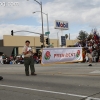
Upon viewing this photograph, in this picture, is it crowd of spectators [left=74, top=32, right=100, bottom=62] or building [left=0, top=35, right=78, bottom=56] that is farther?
building [left=0, top=35, right=78, bottom=56]

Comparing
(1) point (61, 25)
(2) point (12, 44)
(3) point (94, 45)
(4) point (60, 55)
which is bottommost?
(4) point (60, 55)

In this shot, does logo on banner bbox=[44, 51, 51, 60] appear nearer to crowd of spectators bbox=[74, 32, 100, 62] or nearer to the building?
crowd of spectators bbox=[74, 32, 100, 62]

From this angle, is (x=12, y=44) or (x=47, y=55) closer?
(x=47, y=55)

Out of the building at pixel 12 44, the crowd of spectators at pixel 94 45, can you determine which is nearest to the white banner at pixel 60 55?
the crowd of spectators at pixel 94 45

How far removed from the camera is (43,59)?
56.3 ft

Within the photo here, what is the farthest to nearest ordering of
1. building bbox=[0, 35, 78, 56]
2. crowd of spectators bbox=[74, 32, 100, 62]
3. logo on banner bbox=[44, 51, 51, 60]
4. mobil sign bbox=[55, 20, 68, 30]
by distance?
building bbox=[0, 35, 78, 56] → mobil sign bbox=[55, 20, 68, 30] → crowd of spectators bbox=[74, 32, 100, 62] → logo on banner bbox=[44, 51, 51, 60]

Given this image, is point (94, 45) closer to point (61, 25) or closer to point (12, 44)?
point (61, 25)

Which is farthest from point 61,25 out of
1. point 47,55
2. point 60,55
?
point 47,55

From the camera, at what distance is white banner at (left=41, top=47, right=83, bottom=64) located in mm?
17344

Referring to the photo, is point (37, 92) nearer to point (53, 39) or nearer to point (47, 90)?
point (47, 90)

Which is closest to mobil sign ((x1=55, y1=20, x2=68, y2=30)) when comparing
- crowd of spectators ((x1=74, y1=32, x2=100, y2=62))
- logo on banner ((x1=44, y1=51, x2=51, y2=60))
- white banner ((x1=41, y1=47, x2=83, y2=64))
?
crowd of spectators ((x1=74, y1=32, x2=100, y2=62))

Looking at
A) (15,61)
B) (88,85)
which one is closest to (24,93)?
(88,85)

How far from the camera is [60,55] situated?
18.2m

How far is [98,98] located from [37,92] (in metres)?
2.14
